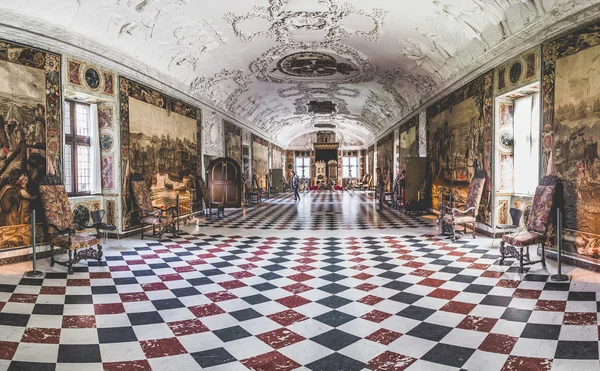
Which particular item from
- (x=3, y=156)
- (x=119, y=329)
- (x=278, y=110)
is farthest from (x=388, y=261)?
(x=278, y=110)

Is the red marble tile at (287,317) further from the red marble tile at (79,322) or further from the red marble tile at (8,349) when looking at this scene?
the red marble tile at (8,349)

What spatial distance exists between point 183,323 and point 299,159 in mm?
36952

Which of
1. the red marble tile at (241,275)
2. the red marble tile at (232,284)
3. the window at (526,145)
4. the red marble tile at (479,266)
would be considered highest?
the window at (526,145)

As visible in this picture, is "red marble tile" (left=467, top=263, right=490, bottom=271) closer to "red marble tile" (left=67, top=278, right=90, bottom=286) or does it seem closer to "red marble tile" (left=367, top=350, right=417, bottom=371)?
"red marble tile" (left=367, top=350, right=417, bottom=371)

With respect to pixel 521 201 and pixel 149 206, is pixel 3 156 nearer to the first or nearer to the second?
pixel 149 206

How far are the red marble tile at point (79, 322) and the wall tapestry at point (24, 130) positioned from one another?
13.7 ft

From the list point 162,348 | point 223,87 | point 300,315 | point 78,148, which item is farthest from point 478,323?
point 223,87

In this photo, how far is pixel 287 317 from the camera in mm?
4422

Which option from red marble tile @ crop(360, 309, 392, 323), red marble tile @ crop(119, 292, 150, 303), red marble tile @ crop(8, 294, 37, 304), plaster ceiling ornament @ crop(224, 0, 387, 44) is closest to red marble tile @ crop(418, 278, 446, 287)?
red marble tile @ crop(360, 309, 392, 323)

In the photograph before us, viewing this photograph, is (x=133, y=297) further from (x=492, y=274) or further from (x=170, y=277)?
(x=492, y=274)

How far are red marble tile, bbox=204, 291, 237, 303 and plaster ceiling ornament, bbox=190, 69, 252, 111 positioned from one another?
1043 cm

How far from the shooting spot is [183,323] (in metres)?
4.26

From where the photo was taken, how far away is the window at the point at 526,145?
360 inches

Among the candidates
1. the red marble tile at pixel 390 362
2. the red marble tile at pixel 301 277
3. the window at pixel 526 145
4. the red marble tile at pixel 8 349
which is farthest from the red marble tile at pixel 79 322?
the window at pixel 526 145
